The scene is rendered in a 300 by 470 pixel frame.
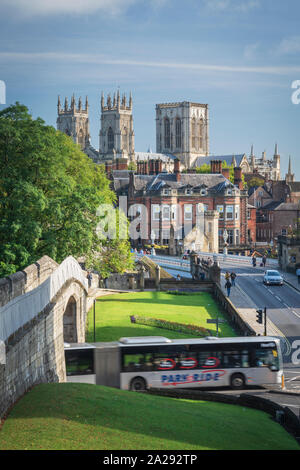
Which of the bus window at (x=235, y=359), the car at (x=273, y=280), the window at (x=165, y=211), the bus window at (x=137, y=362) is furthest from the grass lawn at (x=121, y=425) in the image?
the window at (x=165, y=211)

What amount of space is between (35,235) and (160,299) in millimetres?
18813

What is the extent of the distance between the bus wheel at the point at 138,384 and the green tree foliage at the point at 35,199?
9089mm

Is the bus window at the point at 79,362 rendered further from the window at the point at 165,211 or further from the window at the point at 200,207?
the window at the point at 200,207

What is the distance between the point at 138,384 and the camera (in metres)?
30.6

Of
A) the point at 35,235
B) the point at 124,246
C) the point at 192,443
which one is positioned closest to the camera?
the point at 192,443

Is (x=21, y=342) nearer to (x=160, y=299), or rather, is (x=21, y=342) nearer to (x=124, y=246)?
(x=160, y=299)

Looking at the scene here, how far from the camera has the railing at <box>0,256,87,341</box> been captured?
62.1 ft

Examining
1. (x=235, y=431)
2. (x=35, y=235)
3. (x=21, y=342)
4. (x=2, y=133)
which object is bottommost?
(x=235, y=431)

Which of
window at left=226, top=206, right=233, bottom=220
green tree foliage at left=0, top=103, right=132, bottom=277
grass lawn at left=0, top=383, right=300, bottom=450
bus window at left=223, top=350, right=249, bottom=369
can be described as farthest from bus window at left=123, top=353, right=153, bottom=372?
window at left=226, top=206, right=233, bottom=220

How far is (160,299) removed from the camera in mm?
53938

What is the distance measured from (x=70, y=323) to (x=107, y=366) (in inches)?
245

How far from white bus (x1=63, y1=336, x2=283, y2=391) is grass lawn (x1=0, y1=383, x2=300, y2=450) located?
598cm

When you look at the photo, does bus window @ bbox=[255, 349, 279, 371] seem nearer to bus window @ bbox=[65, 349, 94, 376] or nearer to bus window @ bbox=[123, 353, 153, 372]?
bus window @ bbox=[123, 353, 153, 372]
